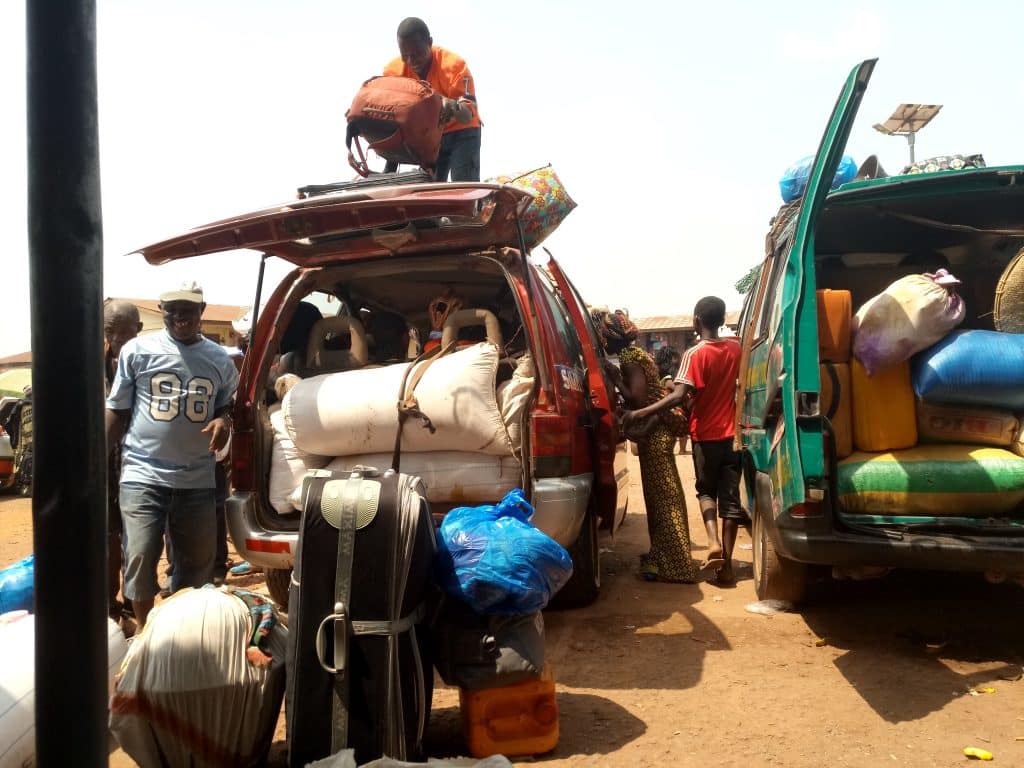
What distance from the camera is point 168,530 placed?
4.25m

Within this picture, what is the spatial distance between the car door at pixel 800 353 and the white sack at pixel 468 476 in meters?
1.19

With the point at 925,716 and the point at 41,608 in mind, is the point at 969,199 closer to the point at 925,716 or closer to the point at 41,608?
the point at 925,716

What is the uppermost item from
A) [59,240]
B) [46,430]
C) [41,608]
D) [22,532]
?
[59,240]

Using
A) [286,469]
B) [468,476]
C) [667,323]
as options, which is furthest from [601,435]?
[667,323]

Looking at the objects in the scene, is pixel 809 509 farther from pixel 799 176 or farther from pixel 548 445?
pixel 799 176

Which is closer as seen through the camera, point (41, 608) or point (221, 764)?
point (41, 608)

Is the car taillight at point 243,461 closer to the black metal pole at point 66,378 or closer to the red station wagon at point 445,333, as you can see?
the red station wagon at point 445,333

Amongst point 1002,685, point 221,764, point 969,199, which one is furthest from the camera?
point 969,199

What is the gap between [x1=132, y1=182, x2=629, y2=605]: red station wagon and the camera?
3.88 metres

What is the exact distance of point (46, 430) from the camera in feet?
4.26

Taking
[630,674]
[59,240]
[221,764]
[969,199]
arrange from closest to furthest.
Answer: [59,240] < [221,764] < [630,674] < [969,199]

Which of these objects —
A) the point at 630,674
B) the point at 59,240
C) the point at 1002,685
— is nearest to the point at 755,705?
the point at 630,674

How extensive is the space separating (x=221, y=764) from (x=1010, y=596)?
14.0 feet

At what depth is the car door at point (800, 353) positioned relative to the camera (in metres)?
3.61
